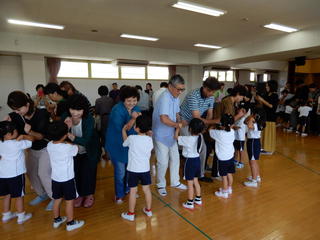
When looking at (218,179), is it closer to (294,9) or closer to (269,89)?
(269,89)

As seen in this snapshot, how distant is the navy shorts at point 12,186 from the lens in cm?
202

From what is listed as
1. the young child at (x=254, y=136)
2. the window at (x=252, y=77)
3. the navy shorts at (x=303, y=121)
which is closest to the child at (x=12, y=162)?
the young child at (x=254, y=136)

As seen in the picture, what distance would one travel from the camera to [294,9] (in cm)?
443

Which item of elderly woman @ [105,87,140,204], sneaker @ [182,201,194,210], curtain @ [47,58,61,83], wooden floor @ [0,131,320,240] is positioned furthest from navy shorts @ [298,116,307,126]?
curtain @ [47,58,61,83]

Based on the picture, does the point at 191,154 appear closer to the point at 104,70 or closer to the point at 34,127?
the point at 34,127

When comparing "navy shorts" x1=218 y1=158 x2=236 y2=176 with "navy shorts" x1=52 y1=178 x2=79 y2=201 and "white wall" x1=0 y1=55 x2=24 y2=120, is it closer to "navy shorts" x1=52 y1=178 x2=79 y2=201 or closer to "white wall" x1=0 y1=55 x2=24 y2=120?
"navy shorts" x1=52 y1=178 x2=79 y2=201

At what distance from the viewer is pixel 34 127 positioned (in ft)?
6.93

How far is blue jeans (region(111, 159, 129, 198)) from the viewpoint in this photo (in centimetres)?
237

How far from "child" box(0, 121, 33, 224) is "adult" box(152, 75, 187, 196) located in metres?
1.37

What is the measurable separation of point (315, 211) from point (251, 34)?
564 centimetres

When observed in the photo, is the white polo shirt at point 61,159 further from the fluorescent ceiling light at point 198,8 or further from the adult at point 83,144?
the fluorescent ceiling light at point 198,8

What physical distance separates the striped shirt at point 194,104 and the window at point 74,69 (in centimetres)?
659

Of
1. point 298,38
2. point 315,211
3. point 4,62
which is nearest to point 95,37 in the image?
point 4,62

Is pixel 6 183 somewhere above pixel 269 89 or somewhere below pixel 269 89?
below
